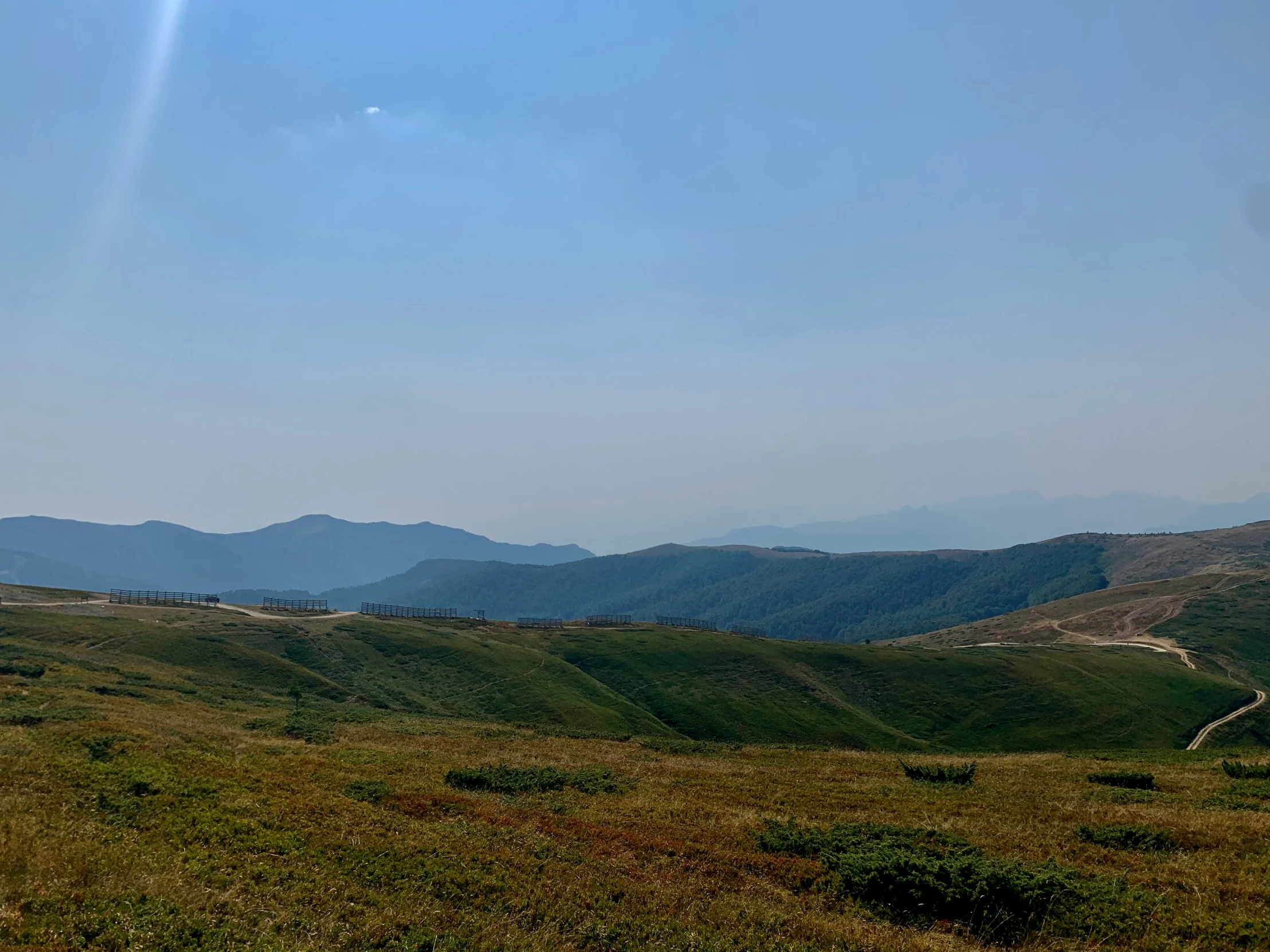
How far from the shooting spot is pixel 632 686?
327 ft

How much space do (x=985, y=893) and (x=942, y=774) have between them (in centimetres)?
2134

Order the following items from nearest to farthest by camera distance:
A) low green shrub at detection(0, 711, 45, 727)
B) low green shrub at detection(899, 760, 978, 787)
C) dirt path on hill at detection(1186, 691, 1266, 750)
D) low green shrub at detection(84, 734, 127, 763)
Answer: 1. low green shrub at detection(84, 734, 127, 763)
2. low green shrub at detection(0, 711, 45, 727)
3. low green shrub at detection(899, 760, 978, 787)
4. dirt path on hill at detection(1186, 691, 1266, 750)

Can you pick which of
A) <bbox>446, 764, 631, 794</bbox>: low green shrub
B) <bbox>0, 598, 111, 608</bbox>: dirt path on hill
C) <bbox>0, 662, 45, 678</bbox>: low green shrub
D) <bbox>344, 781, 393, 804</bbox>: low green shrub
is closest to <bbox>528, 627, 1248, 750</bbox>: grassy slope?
<bbox>446, 764, 631, 794</bbox>: low green shrub

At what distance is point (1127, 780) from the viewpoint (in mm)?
34375

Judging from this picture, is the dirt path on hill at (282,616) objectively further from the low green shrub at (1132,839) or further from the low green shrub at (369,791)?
the low green shrub at (1132,839)

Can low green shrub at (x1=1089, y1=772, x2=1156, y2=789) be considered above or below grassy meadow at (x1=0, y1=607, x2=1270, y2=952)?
below

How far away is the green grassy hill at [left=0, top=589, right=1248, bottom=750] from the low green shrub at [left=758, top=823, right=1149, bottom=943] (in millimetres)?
41931

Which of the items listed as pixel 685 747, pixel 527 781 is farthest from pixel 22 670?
pixel 685 747

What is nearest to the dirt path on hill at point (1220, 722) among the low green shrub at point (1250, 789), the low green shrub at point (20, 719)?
the low green shrub at point (1250, 789)

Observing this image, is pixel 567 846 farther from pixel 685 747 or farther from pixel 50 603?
pixel 50 603

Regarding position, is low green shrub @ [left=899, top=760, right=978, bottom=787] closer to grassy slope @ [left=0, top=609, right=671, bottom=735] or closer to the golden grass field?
the golden grass field

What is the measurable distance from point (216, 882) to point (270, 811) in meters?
5.96

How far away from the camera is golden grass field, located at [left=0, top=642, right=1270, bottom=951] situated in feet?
48.0

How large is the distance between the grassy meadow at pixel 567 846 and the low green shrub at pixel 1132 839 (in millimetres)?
99
